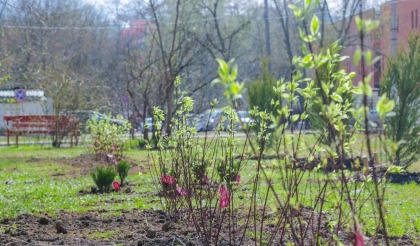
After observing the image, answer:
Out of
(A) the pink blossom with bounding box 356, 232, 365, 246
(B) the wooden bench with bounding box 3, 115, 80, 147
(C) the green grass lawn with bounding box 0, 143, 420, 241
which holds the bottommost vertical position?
(C) the green grass lawn with bounding box 0, 143, 420, 241

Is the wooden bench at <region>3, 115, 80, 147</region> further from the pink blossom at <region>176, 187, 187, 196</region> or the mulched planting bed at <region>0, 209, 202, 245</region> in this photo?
the pink blossom at <region>176, 187, 187, 196</region>

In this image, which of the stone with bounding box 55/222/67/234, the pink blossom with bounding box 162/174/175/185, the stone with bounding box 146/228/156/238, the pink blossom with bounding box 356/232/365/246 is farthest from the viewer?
the pink blossom with bounding box 162/174/175/185

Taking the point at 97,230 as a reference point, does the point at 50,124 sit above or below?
above

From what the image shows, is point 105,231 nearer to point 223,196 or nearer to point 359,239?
point 223,196

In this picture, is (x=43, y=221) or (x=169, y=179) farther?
(x=43, y=221)

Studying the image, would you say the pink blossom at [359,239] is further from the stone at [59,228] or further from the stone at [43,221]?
the stone at [43,221]

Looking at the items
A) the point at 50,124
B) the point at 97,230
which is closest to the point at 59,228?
the point at 97,230

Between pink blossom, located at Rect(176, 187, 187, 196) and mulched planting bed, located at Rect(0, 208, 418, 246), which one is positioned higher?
pink blossom, located at Rect(176, 187, 187, 196)

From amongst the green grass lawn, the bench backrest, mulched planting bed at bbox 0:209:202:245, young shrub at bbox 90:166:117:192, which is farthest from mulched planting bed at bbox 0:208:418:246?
the bench backrest

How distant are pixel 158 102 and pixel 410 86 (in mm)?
9812

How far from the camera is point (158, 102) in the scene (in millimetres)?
17859

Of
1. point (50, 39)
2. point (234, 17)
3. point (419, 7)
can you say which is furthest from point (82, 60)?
point (419, 7)

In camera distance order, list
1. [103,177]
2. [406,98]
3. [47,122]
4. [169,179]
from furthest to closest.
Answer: [47,122]
[406,98]
[103,177]
[169,179]

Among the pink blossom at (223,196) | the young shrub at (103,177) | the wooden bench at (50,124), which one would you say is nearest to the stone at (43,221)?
the pink blossom at (223,196)
